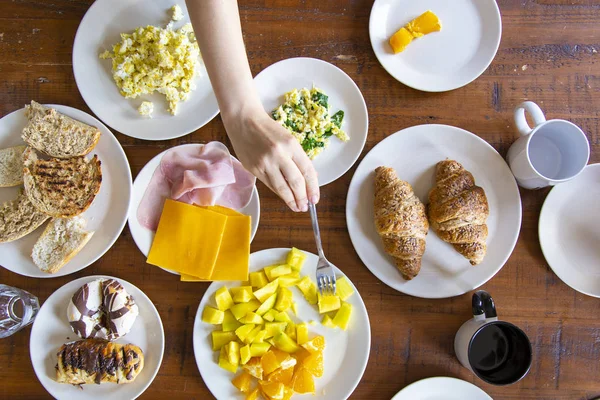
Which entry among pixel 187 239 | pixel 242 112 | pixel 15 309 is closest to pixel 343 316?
pixel 187 239

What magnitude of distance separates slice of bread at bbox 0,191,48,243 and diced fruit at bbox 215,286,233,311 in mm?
745

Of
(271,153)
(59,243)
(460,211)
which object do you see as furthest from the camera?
(59,243)

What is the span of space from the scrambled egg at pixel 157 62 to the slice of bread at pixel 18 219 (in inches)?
22.8

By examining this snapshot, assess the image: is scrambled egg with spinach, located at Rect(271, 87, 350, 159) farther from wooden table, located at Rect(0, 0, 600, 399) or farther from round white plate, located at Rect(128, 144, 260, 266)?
round white plate, located at Rect(128, 144, 260, 266)

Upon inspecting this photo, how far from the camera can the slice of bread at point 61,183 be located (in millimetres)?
1719

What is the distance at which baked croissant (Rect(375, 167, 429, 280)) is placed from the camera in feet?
5.41

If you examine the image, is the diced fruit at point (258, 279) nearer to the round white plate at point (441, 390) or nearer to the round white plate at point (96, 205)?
the round white plate at point (96, 205)

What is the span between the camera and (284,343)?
5.59ft

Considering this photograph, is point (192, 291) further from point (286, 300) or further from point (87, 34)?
point (87, 34)

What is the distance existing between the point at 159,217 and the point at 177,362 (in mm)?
586

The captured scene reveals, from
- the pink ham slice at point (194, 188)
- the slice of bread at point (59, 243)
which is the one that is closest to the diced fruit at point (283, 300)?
the pink ham slice at point (194, 188)

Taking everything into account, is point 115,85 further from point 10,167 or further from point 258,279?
point 258,279

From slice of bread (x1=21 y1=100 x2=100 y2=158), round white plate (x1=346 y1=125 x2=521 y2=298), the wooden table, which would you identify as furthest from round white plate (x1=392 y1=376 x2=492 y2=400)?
slice of bread (x1=21 y1=100 x2=100 y2=158)

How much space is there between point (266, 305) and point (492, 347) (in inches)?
33.8
